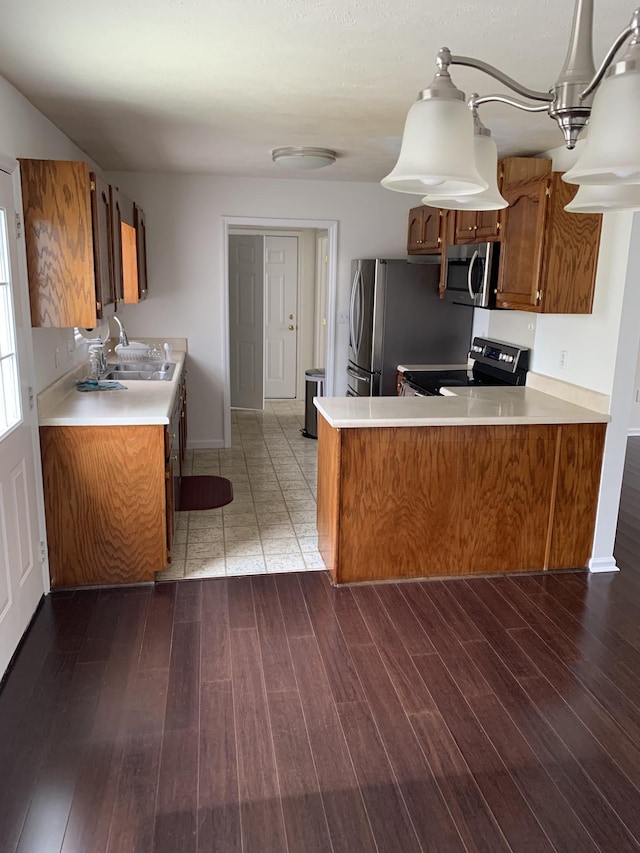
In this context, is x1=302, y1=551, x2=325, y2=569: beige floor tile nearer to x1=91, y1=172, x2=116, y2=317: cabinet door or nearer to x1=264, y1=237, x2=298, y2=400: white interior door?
x1=91, y1=172, x2=116, y2=317: cabinet door

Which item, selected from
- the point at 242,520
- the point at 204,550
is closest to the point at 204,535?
the point at 204,550

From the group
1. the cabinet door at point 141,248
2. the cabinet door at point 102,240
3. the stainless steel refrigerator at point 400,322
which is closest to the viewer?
the cabinet door at point 102,240

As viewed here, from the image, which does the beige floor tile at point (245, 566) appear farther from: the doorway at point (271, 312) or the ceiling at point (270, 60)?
the doorway at point (271, 312)

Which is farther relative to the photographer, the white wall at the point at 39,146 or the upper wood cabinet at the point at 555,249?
the upper wood cabinet at the point at 555,249

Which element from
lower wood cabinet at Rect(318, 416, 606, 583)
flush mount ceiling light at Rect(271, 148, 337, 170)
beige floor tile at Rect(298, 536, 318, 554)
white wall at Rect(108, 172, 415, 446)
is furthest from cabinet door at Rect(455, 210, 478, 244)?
beige floor tile at Rect(298, 536, 318, 554)

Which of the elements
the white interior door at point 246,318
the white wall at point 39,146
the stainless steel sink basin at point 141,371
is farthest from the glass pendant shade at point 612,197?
the white interior door at point 246,318

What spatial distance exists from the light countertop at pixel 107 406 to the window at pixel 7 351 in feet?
0.99

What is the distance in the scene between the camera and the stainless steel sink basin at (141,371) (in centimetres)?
450

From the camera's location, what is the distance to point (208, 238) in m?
5.53

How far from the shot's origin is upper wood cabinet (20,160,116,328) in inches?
114

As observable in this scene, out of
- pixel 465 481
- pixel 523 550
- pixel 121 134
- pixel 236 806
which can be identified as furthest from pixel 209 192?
pixel 236 806

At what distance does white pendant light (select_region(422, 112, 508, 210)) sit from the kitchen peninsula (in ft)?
5.27

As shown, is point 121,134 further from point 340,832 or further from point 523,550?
point 340,832

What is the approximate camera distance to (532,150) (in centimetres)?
387
